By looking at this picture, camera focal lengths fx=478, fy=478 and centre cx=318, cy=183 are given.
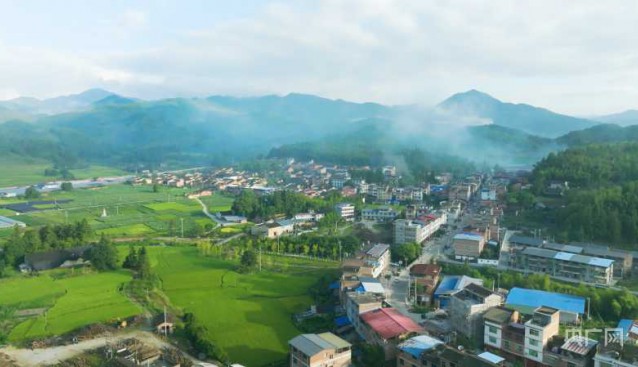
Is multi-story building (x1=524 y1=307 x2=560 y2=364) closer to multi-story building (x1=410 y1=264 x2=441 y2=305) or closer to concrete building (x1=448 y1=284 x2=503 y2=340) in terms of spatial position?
concrete building (x1=448 y1=284 x2=503 y2=340)

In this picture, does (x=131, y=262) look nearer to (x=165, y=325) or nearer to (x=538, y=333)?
(x=165, y=325)

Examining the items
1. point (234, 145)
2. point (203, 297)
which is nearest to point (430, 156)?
point (203, 297)

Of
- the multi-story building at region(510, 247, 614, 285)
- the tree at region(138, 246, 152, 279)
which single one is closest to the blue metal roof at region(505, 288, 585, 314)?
the multi-story building at region(510, 247, 614, 285)

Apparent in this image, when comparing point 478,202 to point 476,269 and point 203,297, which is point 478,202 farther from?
point 203,297

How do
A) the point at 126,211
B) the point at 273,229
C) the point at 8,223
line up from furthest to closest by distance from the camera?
the point at 126,211, the point at 8,223, the point at 273,229

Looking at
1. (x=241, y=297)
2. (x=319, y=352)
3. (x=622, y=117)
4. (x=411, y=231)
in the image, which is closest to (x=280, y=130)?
(x=622, y=117)
